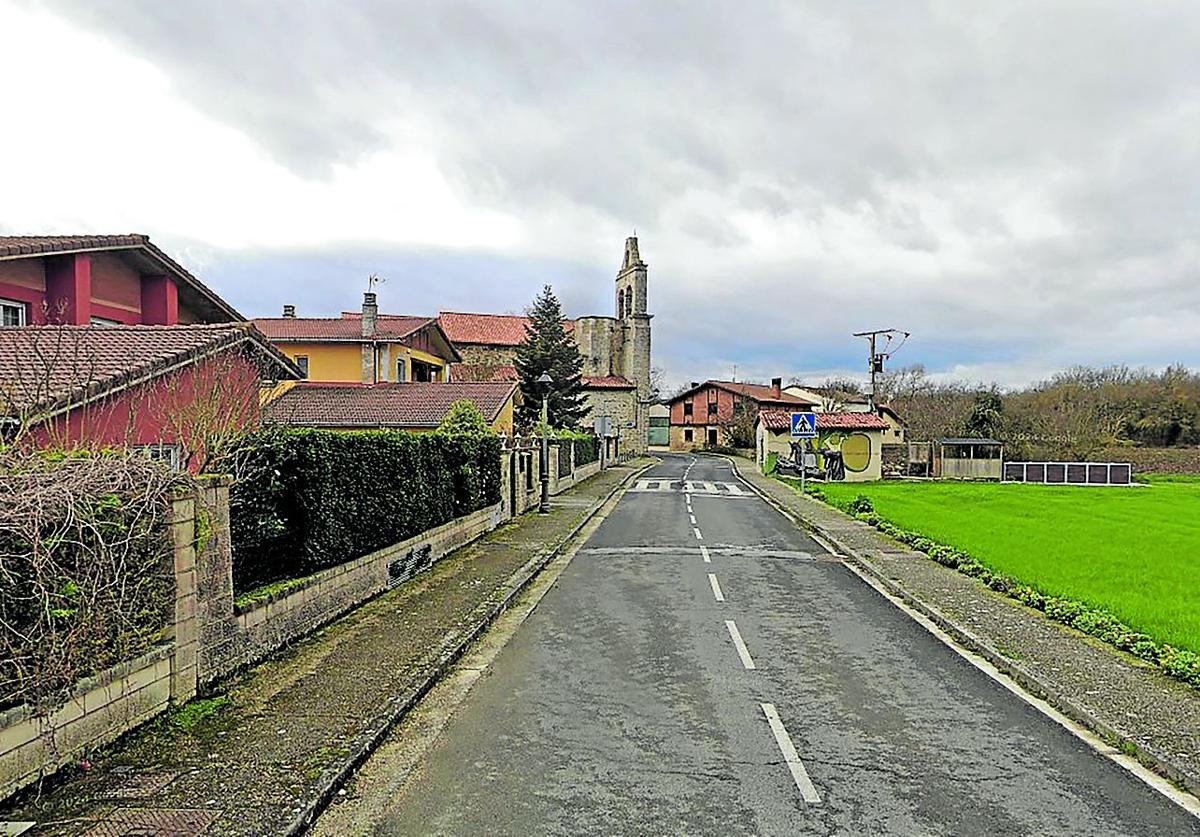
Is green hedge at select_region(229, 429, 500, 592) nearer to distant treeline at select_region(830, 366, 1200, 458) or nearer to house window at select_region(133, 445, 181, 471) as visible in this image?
house window at select_region(133, 445, 181, 471)

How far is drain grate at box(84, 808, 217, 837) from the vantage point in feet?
17.0

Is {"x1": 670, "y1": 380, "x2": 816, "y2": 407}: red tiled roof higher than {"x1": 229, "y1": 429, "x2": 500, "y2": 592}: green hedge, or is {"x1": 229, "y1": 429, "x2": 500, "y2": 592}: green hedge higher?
{"x1": 670, "y1": 380, "x2": 816, "y2": 407}: red tiled roof

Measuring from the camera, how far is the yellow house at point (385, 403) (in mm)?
33156

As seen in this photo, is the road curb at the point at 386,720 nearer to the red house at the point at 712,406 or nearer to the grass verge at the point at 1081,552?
the grass verge at the point at 1081,552

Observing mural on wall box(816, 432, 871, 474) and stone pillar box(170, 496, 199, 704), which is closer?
stone pillar box(170, 496, 199, 704)

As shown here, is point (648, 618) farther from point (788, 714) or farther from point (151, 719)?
point (151, 719)

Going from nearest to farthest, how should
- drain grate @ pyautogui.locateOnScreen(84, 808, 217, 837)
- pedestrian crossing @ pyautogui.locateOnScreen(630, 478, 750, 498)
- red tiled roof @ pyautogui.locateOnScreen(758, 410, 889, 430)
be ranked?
drain grate @ pyautogui.locateOnScreen(84, 808, 217, 837) < pedestrian crossing @ pyautogui.locateOnScreen(630, 478, 750, 498) < red tiled roof @ pyautogui.locateOnScreen(758, 410, 889, 430)

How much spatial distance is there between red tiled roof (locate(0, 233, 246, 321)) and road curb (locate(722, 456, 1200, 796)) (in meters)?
15.7

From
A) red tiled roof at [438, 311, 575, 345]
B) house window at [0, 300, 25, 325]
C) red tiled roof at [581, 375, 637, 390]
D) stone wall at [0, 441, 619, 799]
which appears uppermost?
red tiled roof at [438, 311, 575, 345]

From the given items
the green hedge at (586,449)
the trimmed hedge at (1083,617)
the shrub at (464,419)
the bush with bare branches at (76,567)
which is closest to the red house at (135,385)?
the bush with bare branches at (76,567)

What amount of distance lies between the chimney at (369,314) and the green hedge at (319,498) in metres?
24.3

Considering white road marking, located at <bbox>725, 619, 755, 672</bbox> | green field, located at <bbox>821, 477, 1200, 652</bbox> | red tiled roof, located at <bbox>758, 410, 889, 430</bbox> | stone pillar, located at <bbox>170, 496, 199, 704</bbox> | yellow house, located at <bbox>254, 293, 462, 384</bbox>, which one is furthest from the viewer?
red tiled roof, located at <bbox>758, 410, 889, 430</bbox>

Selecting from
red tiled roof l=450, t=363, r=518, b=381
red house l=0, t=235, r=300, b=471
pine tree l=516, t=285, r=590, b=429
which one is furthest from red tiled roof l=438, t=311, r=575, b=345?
red house l=0, t=235, r=300, b=471

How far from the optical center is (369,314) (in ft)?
128
